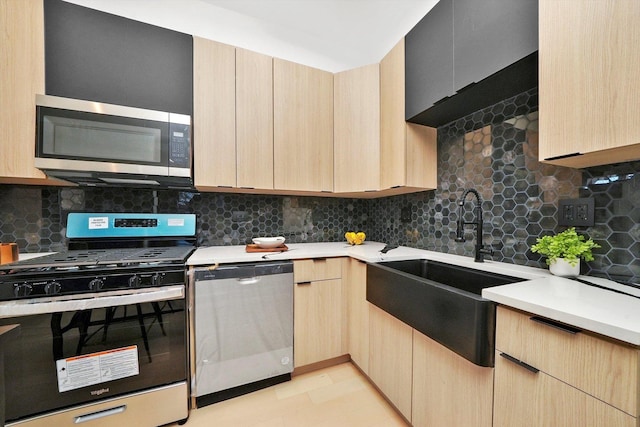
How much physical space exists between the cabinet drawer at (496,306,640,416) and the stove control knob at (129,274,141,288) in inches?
63.5

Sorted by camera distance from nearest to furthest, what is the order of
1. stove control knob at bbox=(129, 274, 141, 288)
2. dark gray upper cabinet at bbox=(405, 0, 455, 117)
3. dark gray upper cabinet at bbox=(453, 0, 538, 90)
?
dark gray upper cabinet at bbox=(453, 0, 538, 90)
stove control knob at bbox=(129, 274, 141, 288)
dark gray upper cabinet at bbox=(405, 0, 455, 117)

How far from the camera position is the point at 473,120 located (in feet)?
5.01

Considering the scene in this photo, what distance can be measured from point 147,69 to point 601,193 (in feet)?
8.21

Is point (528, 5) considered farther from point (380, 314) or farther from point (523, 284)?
point (380, 314)

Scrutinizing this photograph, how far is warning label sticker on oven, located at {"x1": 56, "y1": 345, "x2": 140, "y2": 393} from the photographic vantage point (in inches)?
43.6

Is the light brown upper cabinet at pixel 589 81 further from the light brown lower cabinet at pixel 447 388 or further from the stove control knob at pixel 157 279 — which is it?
the stove control knob at pixel 157 279

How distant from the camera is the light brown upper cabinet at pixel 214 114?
1573 mm

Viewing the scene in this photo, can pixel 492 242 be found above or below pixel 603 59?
below

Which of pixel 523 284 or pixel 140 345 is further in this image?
pixel 140 345

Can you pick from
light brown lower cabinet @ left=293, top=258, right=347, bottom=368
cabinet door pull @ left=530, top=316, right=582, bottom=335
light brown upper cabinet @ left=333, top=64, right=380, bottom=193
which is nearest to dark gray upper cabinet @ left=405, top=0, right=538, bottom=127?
light brown upper cabinet @ left=333, top=64, right=380, bottom=193

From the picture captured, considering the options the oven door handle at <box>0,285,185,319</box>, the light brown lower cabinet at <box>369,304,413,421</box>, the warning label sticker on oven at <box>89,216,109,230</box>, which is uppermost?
the warning label sticker on oven at <box>89,216,109,230</box>

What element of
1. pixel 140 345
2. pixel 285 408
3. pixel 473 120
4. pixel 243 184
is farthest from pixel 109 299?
pixel 473 120

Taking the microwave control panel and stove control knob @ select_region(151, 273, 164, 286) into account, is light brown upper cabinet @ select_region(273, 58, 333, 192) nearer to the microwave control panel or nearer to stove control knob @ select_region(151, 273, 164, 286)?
the microwave control panel

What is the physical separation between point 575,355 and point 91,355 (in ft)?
6.30
